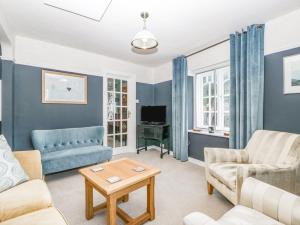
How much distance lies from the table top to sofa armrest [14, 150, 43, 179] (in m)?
0.44

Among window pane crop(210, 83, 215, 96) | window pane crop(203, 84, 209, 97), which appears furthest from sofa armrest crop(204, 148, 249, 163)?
window pane crop(203, 84, 209, 97)

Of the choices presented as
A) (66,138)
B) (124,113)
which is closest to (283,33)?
(124,113)

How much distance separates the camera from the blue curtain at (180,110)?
379 cm

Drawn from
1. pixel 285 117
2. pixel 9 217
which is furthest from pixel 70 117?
pixel 285 117

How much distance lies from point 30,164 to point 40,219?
0.92 m

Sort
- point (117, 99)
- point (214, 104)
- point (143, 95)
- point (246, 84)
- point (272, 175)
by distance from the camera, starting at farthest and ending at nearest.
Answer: point (143, 95) → point (117, 99) → point (214, 104) → point (246, 84) → point (272, 175)

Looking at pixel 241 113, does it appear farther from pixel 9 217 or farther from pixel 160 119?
pixel 9 217

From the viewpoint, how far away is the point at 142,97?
4.87m

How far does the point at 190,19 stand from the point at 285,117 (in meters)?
1.94

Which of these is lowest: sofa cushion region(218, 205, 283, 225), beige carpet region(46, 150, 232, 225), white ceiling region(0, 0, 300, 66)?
beige carpet region(46, 150, 232, 225)

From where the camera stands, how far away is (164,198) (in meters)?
2.21

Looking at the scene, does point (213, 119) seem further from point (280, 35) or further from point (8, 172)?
point (8, 172)

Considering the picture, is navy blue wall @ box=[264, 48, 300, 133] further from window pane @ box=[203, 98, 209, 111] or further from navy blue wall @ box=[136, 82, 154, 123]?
navy blue wall @ box=[136, 82, 154, 123]

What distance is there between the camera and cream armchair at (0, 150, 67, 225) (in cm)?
107
